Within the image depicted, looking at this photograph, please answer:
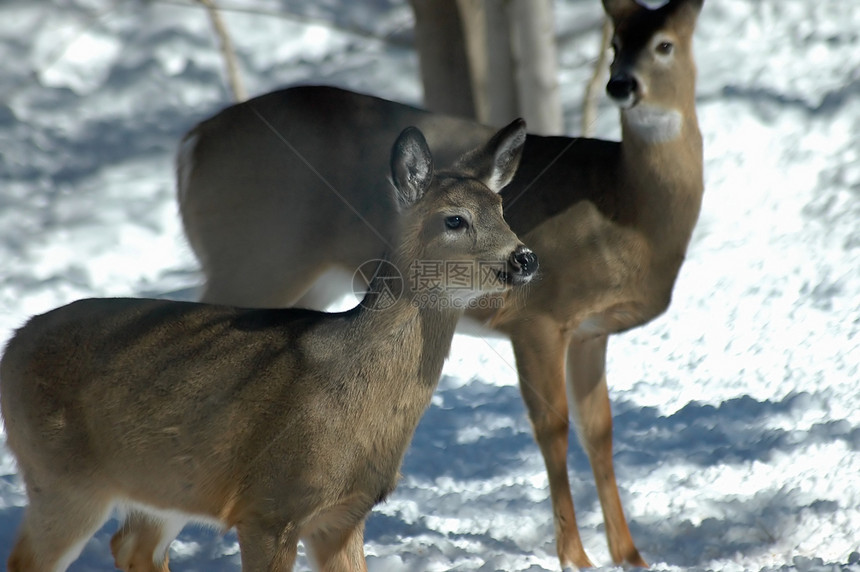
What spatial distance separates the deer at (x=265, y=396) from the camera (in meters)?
3.17

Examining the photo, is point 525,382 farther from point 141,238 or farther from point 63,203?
point 63,203

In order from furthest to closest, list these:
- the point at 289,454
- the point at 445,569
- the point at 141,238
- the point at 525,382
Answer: the point at 141,238 → the point at 525,382 → the point at 445,569 → the point at 289,454

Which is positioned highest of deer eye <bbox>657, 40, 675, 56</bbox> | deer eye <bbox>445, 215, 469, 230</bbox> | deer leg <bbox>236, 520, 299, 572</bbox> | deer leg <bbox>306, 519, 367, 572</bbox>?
deer eye <bbox>657, 40, 675, 56</bbox>

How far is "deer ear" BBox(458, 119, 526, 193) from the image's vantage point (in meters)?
3.38

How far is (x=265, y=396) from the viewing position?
10.7 ft

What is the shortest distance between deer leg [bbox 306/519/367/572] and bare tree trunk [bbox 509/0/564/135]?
4.35m

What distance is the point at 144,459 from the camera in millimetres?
3281

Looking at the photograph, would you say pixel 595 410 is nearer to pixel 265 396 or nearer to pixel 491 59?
pixel 265 396

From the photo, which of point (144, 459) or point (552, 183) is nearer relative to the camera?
point (144, 459)

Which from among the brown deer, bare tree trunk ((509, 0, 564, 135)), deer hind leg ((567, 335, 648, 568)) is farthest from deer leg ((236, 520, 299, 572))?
bare tree trunk ((509, 0, 564, 135))

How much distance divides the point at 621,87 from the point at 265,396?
1975 mm

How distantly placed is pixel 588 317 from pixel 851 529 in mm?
1334

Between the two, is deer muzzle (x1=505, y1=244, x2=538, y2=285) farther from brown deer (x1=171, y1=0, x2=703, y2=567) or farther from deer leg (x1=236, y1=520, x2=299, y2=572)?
brown deer (x1=171, y1=0, x2=703, y2=567)

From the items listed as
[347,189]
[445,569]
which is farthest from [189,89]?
[445,569]
